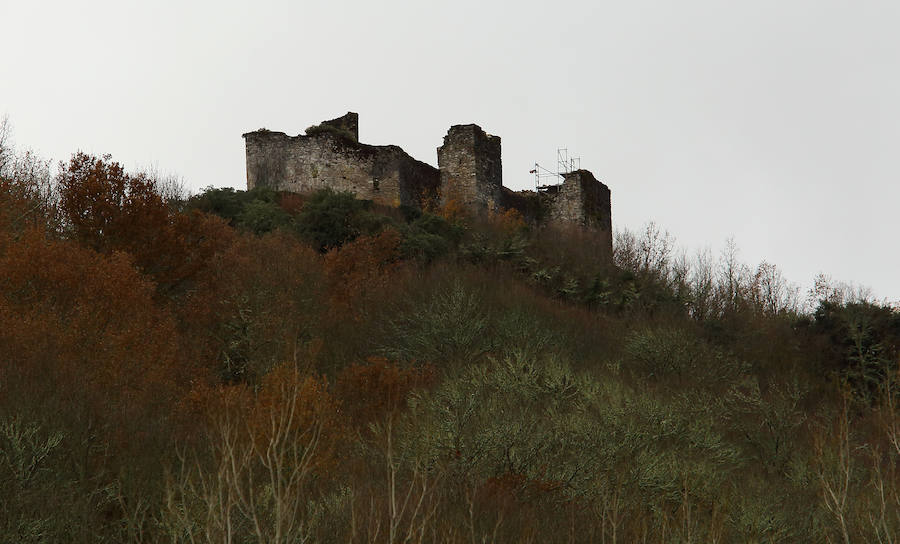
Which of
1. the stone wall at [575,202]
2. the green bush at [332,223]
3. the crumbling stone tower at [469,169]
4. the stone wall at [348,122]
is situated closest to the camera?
the green bush at [332,223]

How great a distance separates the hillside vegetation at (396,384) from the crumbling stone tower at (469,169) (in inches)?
41.0

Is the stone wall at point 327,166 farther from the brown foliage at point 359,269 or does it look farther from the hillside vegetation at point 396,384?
the brown foliage at point 359,269

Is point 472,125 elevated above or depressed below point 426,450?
above

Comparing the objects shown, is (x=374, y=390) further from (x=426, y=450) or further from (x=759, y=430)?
(x=759, y=430)

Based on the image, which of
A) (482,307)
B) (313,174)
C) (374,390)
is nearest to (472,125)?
(313,174)

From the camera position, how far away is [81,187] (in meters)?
27.2

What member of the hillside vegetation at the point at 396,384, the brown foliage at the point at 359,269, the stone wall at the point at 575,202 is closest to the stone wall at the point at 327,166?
the hillside vegetation at the point at 396,384

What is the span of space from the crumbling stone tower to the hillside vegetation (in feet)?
3.42

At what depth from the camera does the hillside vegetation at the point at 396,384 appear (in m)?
13.5

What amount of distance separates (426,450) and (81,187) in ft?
55.3

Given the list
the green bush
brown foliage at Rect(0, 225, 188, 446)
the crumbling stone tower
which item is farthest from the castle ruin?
brown foliage at Rect(0, 225, 188, 446)

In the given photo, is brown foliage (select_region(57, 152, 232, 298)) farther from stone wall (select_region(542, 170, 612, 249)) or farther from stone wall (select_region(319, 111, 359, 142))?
stone wall (select_region(542, 170, 612, 249))

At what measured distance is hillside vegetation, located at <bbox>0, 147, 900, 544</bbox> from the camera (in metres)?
13.5

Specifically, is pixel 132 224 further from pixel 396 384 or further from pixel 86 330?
pixel 396 384
